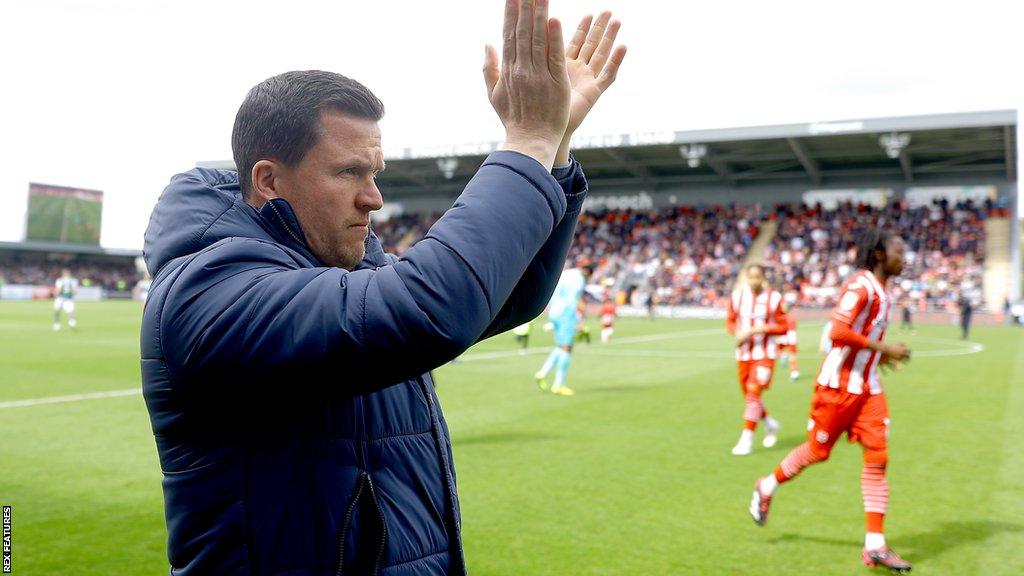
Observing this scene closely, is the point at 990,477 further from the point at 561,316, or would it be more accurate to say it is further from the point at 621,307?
the point at 621,307

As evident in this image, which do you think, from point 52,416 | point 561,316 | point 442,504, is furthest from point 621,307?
point 442,504

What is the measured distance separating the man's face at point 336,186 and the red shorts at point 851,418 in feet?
16.2

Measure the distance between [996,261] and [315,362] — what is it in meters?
44.0

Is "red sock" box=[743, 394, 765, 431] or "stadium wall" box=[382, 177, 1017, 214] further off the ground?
"stadium wall" box=[382, 177, 1017, 214]

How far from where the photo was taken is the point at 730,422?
34.9 feet

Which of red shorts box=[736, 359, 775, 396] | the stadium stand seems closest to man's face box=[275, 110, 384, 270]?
red shorts box=[736, 359, 775, 396]

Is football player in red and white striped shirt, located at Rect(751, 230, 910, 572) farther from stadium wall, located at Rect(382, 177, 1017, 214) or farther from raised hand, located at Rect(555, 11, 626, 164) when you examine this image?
stadium wall, located at Rect(382, 177, 1017, 214)

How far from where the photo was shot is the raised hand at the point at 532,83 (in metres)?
1.30

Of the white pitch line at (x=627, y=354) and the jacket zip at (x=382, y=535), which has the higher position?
the jacket zip at (x=382, y=535)

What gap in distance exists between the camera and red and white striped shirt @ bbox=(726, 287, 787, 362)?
31.6 feet

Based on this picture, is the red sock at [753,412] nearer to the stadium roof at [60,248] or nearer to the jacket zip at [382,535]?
the jacket zip at [382,535]

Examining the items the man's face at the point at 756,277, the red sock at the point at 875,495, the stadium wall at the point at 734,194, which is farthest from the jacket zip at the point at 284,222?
the stadium wall at the point at 734,194

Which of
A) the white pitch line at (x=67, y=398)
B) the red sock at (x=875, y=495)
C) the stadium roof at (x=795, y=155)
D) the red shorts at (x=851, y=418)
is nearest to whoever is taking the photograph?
the red sock at (x=875, y=495)

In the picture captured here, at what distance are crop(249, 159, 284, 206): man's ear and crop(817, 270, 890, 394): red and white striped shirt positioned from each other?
504 cm
